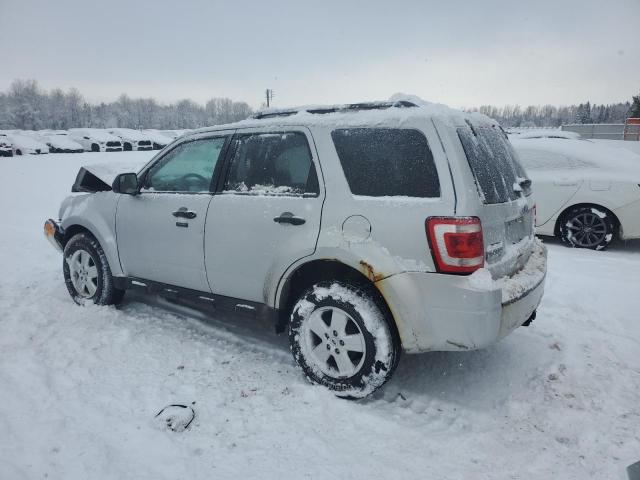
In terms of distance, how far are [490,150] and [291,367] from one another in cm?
218

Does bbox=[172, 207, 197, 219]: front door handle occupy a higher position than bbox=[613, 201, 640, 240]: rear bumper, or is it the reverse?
bbox=[172, 207, 197, 219]: front door handle

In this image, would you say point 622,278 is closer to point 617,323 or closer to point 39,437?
point 617,323

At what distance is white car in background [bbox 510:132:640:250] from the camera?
6.60m

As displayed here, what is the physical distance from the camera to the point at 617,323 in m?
4.18

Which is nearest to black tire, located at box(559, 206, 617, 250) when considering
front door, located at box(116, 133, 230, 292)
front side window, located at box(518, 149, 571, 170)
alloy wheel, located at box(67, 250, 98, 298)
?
front side window, located at box(518, 149, 571, 170)

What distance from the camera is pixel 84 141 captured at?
3434cm

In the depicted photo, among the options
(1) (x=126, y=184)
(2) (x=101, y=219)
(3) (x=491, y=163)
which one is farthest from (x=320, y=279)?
(2) (x=101, y=219)

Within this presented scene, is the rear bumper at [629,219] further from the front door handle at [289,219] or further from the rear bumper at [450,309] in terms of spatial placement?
the front door handle at [289,219]

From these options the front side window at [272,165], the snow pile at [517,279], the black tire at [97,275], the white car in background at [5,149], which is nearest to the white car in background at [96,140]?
the white car in background at [5,149]

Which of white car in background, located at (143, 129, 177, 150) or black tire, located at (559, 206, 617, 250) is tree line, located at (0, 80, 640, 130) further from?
black tire, located at (559, 206, 617, 250)

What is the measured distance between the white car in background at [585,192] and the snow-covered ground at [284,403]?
2.52 m

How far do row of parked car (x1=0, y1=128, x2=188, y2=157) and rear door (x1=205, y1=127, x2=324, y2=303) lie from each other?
28921 millimetres

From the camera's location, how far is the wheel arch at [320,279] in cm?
293

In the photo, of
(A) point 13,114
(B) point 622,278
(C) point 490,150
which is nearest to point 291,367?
(C) point 490,150
